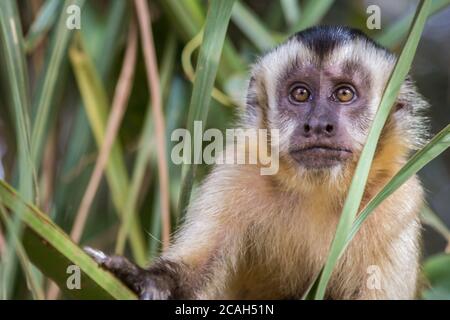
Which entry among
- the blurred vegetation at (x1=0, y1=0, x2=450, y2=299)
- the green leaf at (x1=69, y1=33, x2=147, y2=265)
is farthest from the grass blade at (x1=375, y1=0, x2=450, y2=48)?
the green leaf at (x1=69, y1=33, x2=147, y2=265)

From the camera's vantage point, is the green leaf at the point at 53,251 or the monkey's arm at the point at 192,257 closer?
the green leaf at the point at 53,251

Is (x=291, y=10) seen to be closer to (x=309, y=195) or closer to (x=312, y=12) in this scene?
(x=312, y=12)

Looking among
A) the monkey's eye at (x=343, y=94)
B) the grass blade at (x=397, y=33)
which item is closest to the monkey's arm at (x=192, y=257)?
the monkey's eye at (x=343, y=94)

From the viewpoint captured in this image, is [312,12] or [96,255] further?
[312,12]

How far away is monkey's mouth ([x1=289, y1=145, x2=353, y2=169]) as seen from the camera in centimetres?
266

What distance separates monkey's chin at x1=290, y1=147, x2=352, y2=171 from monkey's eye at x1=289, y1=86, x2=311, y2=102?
0.26 meters

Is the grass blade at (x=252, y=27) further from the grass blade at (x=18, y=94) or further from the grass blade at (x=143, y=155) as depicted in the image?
the grass blade at (x=18, y=94)

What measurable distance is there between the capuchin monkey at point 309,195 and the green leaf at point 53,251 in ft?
2.83

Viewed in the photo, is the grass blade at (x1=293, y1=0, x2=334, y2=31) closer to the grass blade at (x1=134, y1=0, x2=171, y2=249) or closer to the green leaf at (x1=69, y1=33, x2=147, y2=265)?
the grass blade at (x1=134, y1=0, x2=171, y2=249)

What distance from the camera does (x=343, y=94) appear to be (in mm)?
2852

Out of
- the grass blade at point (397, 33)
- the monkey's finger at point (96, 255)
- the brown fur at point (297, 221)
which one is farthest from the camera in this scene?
the grass blade at point (397, 33)

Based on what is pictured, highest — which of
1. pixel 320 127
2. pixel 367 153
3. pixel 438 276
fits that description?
pixel 320 127

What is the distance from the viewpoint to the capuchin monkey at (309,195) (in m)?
2.69

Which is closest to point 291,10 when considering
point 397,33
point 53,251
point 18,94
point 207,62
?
point 397,33
